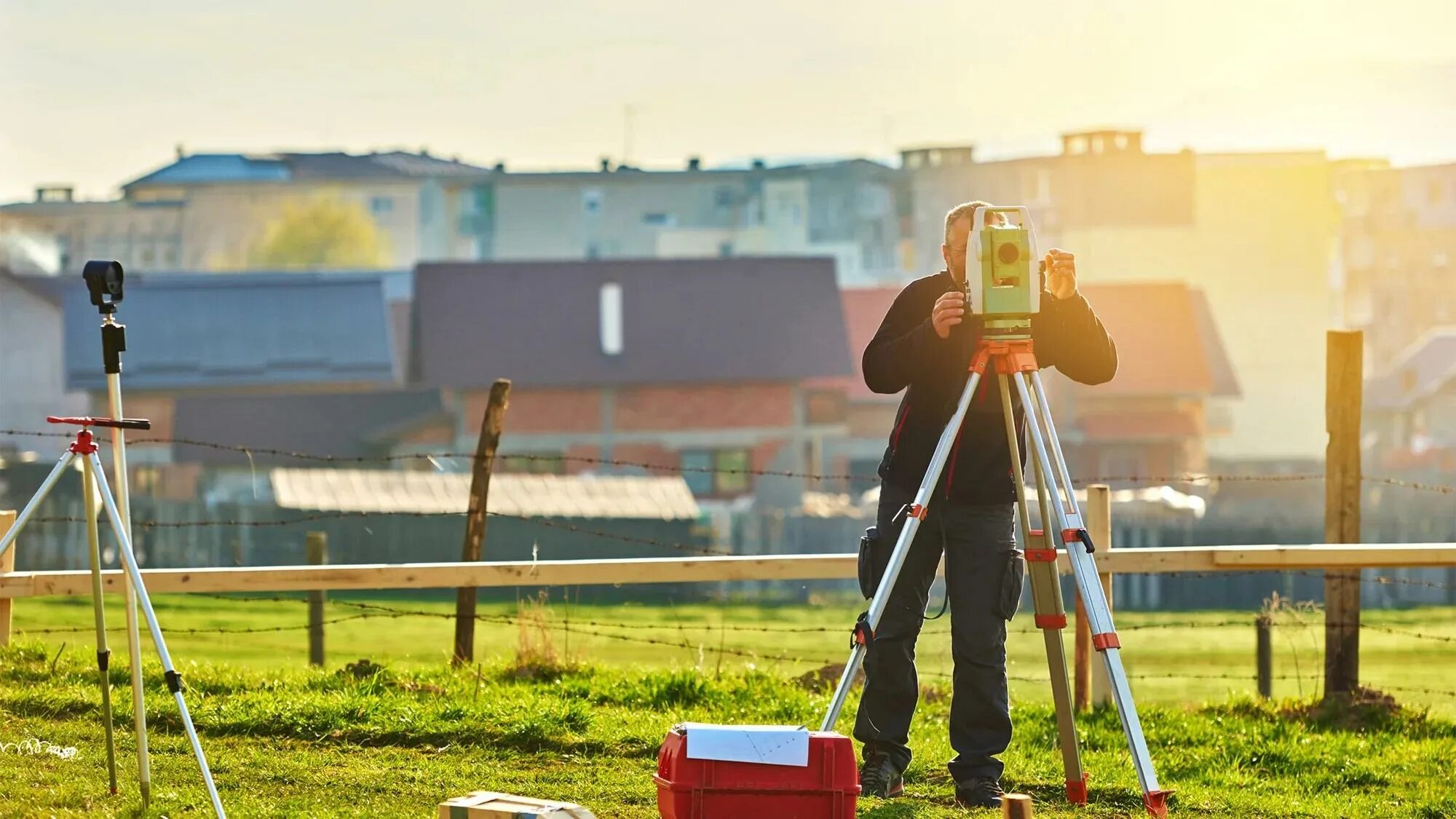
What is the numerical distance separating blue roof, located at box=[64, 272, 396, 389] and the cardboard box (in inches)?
2278

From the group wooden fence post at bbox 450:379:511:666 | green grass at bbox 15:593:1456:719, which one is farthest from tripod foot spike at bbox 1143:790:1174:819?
green grass at bbox 15:593:1456:719

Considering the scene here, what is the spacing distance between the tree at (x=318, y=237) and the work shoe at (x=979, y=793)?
92.3 metres

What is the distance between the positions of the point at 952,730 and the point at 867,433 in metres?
60.6

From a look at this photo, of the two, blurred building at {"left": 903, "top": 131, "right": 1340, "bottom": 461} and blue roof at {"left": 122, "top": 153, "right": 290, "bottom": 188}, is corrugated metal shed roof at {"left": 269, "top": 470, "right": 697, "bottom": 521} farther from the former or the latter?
blue roof at {"left": 122, "top": 153, "right": 290, "bottom": 188}

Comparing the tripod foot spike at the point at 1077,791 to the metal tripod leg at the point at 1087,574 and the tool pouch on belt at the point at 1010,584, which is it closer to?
the metal tripod leg at the point at 1087,574

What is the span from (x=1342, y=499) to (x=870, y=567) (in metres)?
3.71

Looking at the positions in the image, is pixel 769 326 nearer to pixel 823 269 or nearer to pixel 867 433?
pixel 823 269

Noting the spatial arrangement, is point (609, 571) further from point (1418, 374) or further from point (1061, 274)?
point (1418, 374)

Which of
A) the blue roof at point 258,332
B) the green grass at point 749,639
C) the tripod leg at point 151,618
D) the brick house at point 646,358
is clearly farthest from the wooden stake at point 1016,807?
the blue roof at point 258,332

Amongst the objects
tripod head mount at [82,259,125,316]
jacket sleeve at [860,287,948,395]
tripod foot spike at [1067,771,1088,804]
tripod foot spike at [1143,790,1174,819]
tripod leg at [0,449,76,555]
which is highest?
tripod head mount at [82,259,125,316]

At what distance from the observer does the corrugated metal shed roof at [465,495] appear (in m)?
36.7

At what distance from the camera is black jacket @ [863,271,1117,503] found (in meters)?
5.64

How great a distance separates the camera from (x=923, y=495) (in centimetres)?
543

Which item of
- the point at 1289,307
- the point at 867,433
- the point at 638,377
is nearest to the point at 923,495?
the point at 638,377
